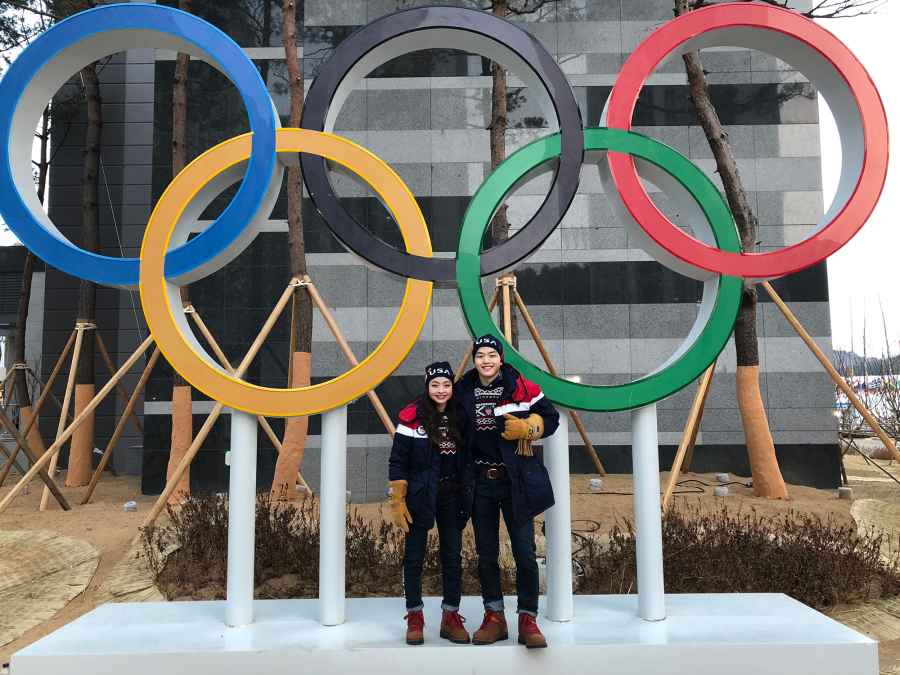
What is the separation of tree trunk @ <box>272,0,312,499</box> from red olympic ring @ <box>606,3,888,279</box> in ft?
16.5

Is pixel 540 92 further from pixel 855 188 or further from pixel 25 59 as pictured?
pixel 25 59

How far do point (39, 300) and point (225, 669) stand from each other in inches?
505

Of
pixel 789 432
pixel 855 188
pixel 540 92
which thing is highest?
pixel 540 92

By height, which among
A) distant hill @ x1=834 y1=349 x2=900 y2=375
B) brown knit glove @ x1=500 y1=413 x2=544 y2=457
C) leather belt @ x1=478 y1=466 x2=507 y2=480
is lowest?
leather belt @ x1=478 y1=466 x2=507 y2=480

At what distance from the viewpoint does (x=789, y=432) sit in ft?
34.8

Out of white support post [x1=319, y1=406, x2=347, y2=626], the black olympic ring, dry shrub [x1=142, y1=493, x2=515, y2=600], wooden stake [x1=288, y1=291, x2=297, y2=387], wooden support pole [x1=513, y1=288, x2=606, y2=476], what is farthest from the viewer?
wooden stake [x1=288, y1=291, x2=297, y2=387]

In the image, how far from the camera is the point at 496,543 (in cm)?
410

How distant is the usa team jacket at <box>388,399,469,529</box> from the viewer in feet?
13.2

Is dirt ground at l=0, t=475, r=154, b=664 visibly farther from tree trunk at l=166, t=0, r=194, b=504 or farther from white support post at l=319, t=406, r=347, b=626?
white support post at l=319, t=406, r=347, b=626

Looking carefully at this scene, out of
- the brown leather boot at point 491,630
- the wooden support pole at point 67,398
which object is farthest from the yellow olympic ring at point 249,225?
the wooden support pole at point 67,398

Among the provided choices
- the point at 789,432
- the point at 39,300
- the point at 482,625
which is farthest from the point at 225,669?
the point at 39,300

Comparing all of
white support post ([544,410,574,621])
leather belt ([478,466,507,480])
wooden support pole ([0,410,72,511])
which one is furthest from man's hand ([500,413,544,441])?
wooden support pole ([0,410,72,511])

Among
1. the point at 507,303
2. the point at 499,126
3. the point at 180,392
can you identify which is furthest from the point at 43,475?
the point at 499,126

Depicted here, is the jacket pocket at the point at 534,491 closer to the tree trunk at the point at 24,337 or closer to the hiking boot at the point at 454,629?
the hiking boot at the point at 454,629
